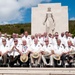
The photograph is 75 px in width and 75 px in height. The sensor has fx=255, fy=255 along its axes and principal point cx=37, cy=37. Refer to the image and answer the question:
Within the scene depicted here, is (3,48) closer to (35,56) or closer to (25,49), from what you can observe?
(25,49)

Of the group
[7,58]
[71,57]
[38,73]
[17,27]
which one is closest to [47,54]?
[71,57]

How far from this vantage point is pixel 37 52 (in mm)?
8891

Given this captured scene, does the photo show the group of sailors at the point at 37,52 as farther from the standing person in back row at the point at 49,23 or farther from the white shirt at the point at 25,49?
the standing person in back row at the point at 49,23

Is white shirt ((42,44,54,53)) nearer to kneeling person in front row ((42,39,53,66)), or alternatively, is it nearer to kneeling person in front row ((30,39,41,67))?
kneeling person in front row ((42,39,53,66))

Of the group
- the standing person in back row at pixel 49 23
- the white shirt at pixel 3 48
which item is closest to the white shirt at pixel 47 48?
the white shirt at pixel 3 48

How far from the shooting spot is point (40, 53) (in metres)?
8.86

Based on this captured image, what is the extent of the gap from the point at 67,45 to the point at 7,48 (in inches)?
86.9

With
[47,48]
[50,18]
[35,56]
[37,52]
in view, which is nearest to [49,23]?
[50,18]

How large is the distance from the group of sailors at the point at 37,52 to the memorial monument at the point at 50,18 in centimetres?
615

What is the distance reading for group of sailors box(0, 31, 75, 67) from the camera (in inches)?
340

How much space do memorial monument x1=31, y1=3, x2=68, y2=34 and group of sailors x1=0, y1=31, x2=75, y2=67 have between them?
20.2 ft

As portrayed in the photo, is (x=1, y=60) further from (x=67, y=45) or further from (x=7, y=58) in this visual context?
(x=67, y=45)

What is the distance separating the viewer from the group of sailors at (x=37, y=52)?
8648mm

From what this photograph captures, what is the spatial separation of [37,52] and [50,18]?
24.1ft
